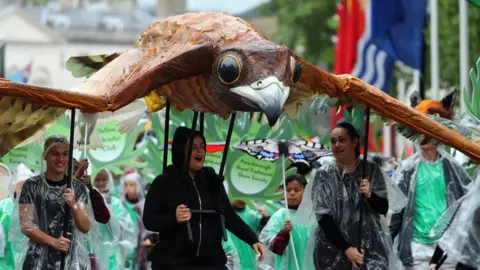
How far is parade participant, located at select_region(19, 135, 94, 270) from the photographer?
9.54 m

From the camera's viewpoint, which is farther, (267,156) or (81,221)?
(267,156)

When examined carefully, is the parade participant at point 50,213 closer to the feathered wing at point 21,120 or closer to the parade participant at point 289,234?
the feathered wing at point 21,120

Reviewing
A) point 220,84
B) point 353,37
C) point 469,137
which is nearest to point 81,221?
Answer: point 220,84

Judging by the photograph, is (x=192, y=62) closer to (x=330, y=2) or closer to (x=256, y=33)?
(x=256, y=33)

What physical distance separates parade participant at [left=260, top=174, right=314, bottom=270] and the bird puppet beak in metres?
2.43

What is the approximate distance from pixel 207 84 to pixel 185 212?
91cm

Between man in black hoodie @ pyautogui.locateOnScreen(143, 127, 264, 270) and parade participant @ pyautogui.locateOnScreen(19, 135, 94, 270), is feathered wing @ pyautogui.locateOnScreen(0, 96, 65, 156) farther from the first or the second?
man in black hoodie @ pyautogui.locateOnScreen(143, 127, 264, 270)

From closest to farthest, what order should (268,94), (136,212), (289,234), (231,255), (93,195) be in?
1. (268,94)
2. (93,195)
3. (289,234)
4. (231,255)
5. (136,212)

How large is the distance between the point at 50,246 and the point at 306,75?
2.26 m

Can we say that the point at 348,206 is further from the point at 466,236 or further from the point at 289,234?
the point at 466,236

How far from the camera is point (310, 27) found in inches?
1590

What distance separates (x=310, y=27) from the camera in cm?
4038

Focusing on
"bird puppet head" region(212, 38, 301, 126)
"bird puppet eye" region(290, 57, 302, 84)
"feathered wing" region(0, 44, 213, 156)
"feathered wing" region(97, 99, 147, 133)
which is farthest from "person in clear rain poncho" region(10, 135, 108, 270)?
"bird puppet eye" region(290, 57, 302, 84)

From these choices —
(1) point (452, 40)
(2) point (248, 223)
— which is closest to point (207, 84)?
(2) point (248, 223)
